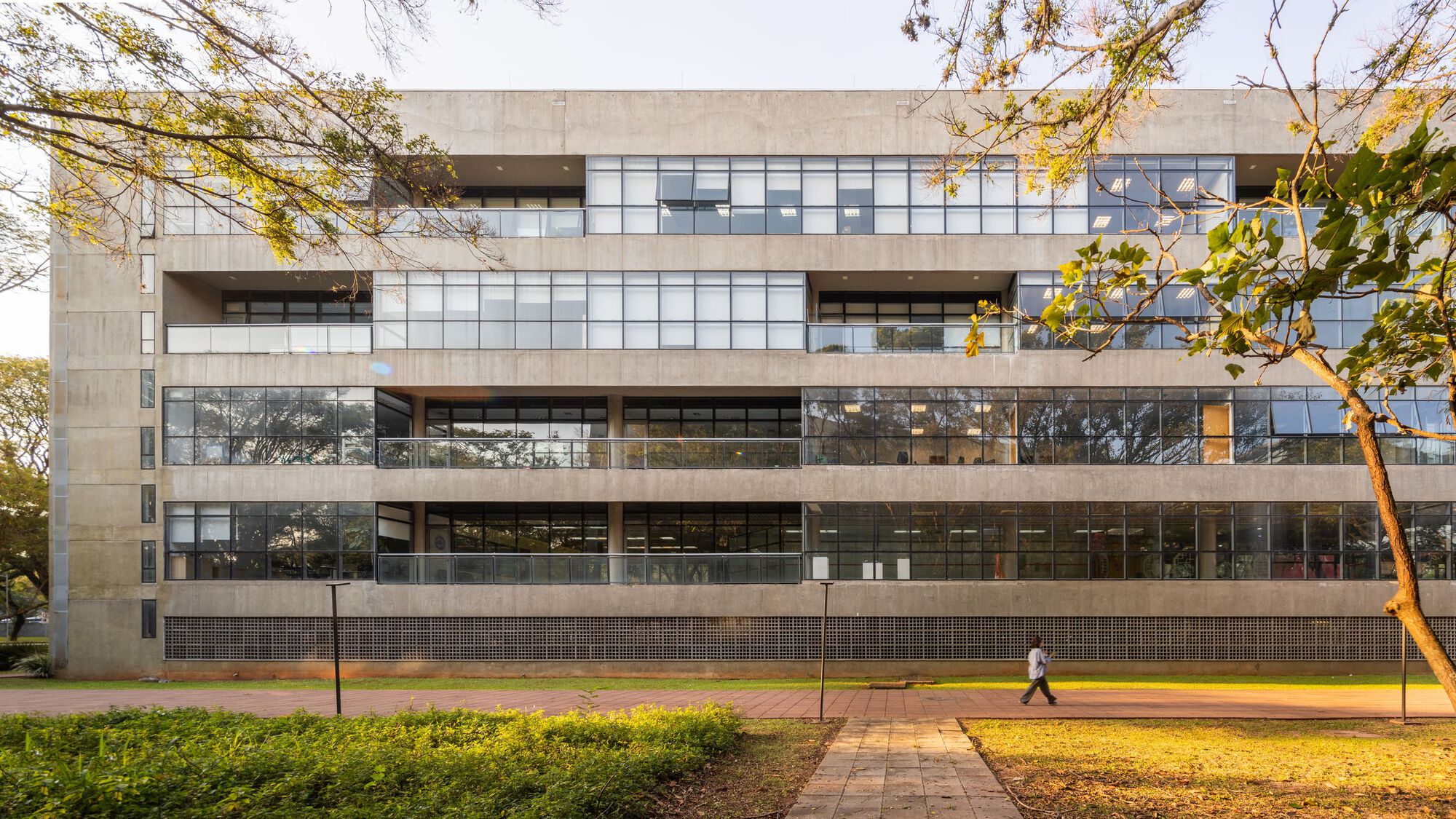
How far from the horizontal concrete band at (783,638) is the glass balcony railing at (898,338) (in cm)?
832

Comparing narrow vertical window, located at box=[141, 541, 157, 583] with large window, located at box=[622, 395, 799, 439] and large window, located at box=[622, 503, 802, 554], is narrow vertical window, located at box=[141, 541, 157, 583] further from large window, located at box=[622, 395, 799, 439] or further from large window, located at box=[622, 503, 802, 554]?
large window, located at box=[622, 395, 799, 439]

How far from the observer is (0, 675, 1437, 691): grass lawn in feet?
68.5

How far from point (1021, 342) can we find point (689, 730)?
Result: 680 inches

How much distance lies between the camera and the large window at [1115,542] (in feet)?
75.2

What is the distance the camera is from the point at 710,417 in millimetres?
26688

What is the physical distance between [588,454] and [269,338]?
1081 cm

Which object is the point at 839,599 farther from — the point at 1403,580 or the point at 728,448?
the point at 1403,580

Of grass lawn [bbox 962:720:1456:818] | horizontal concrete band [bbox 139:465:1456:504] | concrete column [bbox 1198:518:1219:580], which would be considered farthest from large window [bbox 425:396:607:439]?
concrete column [bbox 1198:518:1219:580]

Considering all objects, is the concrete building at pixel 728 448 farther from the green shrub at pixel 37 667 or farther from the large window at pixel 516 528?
the large window at pixel 516 528

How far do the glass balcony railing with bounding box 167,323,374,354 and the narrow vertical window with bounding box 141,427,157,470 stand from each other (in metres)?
2.67

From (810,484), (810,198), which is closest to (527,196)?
(810,198)

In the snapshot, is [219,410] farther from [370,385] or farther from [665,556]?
[665,556]

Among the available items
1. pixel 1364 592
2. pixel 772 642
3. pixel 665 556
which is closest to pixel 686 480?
pixel 665 556

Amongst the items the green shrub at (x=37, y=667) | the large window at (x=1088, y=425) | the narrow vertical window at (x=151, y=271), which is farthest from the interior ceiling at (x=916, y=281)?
the green shrub at (x=37, y=667)
